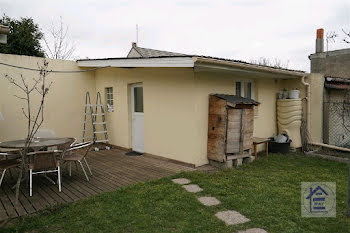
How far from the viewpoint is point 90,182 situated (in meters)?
5.02

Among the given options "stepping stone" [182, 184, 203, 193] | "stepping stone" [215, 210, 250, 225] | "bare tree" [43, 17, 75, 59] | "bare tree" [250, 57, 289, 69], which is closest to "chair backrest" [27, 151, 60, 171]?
"stepping stone" [182, 184, 203, 193]

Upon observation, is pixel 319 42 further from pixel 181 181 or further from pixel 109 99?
pixel 181 181

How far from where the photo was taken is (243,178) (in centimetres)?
519

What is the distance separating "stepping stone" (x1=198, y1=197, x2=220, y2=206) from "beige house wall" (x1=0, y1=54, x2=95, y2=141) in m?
6.16

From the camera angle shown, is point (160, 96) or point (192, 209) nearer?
point (192, 209)

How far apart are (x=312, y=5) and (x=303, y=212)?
7.24m

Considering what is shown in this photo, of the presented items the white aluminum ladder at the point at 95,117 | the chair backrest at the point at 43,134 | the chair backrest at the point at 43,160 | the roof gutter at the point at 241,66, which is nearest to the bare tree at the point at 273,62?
the roof gutter at the point at 241,66

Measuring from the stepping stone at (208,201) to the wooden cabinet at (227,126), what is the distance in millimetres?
1792

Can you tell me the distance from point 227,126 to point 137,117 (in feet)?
10.0

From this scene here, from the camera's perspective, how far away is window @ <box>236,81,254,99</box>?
24.5ft

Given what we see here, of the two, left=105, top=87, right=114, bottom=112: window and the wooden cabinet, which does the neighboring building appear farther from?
left=105, top=87, right=114, bottom=112: window

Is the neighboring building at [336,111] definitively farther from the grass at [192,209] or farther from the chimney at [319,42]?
the grass at [192,209]

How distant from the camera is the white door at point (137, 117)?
24.7 feet

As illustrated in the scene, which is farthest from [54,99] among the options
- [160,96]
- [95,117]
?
[160,96]
